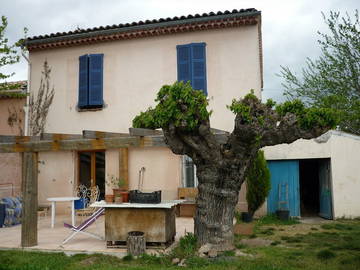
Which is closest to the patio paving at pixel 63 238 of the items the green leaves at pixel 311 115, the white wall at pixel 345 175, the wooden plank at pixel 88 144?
the wooden plank at pixel 88 144

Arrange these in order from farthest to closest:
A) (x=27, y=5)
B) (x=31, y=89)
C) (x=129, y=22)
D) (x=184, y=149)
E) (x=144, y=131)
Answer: (x=31, y=89) → (x=129, y=22) → (x=27, y=5) → (x=144, y=131) → (x=184, y=149)

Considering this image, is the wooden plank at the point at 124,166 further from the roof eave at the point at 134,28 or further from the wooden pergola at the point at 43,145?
the wooden pergola at the point at 43,145

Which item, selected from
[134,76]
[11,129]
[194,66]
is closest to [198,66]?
[194,66]

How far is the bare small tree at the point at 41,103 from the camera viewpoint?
42.6 feet

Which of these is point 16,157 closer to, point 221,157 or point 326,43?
point 221,157

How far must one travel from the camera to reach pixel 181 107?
5.89 meters

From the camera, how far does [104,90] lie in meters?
12.4

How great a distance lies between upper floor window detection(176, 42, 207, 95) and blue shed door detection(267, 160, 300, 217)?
350 cm

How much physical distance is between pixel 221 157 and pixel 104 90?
280 inches

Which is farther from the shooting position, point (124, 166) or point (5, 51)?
point (124, 166)

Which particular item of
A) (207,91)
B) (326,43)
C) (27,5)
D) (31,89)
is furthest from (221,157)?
(31,89)

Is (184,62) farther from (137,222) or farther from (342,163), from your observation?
(137,222)

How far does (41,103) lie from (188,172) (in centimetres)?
608

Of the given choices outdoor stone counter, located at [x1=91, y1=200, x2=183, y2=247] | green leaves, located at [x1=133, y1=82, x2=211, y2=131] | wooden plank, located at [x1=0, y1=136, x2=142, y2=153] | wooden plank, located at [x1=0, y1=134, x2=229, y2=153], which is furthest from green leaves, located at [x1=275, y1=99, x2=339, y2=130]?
wooden plank, located at [x1=0, y1=136, x2=142, y2=153]
